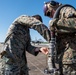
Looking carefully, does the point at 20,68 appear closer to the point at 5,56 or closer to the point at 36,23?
the point at 5,56

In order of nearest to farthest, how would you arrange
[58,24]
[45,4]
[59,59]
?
[58,24], [59,59], [45,4]

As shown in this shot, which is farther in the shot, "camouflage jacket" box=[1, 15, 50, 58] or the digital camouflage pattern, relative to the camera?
"camouflage jacket" box=[1, 15, 50, 58]

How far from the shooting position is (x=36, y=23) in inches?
195

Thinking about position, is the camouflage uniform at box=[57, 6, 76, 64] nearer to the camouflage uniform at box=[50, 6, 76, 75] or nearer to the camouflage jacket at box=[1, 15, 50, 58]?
the camouflage uniform at box=[50, 6, 76, 75]

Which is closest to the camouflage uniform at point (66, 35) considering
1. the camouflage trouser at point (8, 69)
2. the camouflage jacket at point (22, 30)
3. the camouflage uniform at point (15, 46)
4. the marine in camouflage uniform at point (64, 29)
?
the marine in camouflage uniform at point (64, 29)

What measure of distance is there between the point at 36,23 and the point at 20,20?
0.54 meters

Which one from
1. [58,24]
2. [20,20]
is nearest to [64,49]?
[58,24]

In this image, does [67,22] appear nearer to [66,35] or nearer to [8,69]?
[66,35]

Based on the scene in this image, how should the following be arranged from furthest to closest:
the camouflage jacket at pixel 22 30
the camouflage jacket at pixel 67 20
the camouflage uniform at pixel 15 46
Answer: the camouflage uniform at pixel 15 46 → the camouflage jacket at pixel 22 30 → the camouflage jacket at pixel 67 20

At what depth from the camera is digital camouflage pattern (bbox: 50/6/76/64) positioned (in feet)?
15.7

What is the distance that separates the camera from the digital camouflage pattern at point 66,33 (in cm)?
477

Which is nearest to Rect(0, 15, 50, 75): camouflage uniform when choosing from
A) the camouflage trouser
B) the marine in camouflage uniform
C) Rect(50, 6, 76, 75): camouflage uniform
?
the camouflage trouser

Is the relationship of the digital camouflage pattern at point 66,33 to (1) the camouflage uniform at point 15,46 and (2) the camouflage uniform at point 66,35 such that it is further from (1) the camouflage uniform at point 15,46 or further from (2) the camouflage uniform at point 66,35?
(1) the camouflage uniform at point 15,46

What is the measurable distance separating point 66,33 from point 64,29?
18 centimetres
